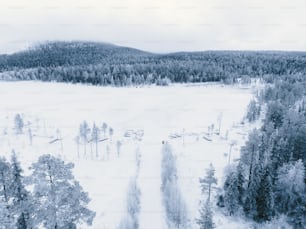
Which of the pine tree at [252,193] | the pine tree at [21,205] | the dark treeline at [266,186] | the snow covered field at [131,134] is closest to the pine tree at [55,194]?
the pine tree at [21,205]

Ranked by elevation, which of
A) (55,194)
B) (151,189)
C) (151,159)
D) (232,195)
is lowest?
(151,189)

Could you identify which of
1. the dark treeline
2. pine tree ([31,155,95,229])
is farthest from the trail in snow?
pine tree ([31,155,95,229])

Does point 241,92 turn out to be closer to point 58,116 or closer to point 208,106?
point 208,106

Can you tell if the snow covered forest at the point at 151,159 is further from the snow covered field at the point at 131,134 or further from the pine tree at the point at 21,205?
the snow covered field at the point at 131,134

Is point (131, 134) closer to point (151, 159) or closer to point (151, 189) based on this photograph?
point (151, 159)

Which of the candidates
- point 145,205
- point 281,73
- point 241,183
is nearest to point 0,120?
point 145,205

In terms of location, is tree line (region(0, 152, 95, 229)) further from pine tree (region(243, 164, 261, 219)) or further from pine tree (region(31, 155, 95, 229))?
pine tree (region(243, 164, 261, 219))

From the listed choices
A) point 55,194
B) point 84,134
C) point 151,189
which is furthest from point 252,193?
point 84,134
